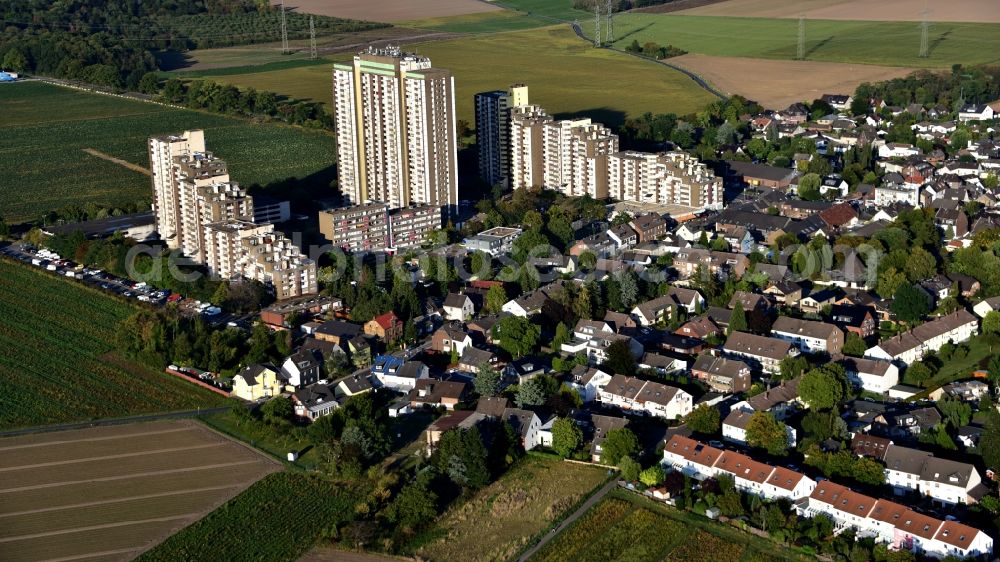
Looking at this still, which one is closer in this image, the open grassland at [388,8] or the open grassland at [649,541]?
the open grassland at [649,541]

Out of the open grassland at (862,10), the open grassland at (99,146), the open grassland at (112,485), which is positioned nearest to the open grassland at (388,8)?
the open grassland at (862,10)

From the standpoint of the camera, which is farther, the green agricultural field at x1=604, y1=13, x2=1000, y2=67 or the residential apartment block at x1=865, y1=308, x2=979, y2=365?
the green agricultural field at x1=604, y1=13, x2=1000, y2=67

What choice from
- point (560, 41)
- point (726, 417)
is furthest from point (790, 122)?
point (726, 417)

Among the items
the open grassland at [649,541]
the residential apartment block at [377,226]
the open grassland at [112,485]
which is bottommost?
the open grassland at [649,541]

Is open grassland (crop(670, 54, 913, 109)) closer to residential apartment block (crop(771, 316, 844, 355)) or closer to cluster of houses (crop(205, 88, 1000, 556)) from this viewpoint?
cluster of houses (crop(205, 88, 1000, 556))

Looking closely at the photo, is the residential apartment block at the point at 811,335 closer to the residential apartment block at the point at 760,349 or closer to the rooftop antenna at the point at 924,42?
the residential apartment block at the point at 760,349

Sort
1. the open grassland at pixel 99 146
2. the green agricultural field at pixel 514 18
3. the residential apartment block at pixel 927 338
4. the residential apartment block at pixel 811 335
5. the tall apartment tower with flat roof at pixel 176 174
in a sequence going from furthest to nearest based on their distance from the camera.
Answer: the green agricultural field at pixel 514 18, the open grassland at pixel 99 146, the tall apartment tower with flat roof at pixel 176 174, the residential apartment block at pixel 811 335, the residential apartment block at pixel 927 338

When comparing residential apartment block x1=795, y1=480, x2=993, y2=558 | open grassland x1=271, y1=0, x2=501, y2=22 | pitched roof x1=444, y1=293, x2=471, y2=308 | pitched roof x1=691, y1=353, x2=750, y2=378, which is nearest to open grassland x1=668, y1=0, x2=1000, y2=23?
open grassland x1=271, y1=0, x2=501, y2=22
